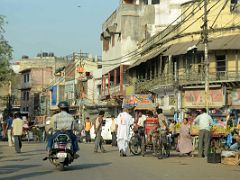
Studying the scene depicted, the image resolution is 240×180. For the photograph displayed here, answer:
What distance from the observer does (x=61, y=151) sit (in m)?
13.5

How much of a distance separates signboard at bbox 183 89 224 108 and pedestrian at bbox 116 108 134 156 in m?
14.9

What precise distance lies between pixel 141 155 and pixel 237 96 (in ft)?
49.8

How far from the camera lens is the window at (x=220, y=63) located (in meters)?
34.0

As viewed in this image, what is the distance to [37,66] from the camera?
8969cm

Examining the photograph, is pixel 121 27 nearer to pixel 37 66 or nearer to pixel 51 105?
pixel 51 105

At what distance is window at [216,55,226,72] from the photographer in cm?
3396

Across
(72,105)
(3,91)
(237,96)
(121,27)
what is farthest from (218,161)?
(3,91)

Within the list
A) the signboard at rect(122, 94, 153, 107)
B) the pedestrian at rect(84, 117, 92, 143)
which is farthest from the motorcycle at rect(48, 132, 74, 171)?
the signboard at rect(122, 94, 153, 107)

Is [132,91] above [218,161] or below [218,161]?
above

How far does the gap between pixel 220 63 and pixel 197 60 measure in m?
1.82

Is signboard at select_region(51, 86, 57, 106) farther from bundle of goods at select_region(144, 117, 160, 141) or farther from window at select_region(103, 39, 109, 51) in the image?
bundle of goods at select_region(144, 117, 160, 141)

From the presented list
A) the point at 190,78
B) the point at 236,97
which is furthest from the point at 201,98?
the point at 236,97

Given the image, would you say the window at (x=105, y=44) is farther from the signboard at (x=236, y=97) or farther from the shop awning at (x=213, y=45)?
the signboard at (x=236, y=97)

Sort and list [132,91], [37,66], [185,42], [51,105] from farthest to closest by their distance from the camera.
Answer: [37,66] → [51,105] → [132,91] → [185,42]
